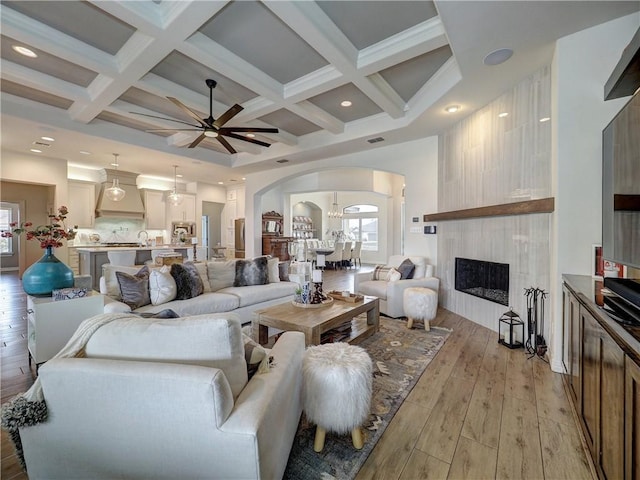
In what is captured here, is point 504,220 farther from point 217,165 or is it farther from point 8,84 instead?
point 8,84

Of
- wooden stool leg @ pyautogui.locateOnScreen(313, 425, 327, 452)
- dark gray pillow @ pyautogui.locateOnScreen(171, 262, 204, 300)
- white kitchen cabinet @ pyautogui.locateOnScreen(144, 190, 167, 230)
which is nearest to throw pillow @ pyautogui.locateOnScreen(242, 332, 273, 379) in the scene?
wooden stool leg @ pyautogui.locateOnScreen(313, 425, 327, 452)

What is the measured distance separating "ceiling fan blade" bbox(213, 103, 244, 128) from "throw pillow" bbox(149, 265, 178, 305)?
1.92 meters

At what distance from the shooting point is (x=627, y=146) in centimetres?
154

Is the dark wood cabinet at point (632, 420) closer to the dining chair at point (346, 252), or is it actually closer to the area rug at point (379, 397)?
the area rug at point (379, 397)

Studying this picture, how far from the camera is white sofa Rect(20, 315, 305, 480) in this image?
0.99 metres

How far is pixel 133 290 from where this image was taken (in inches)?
116

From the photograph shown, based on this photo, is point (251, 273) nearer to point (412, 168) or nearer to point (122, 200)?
point (412, 168)

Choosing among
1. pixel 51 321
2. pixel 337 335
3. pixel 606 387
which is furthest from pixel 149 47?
pixel 606 387

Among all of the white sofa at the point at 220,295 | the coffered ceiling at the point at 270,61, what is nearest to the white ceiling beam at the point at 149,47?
the coffered ceiling at the point at 270,61

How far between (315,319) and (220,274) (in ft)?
6.30

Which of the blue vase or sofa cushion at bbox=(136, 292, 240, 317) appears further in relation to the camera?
sofa cushion at bbox=(136, 292, 240, 317)

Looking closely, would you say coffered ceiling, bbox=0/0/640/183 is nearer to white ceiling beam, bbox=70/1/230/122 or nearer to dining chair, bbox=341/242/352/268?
white ceiling beam, bbox=70/1/230/122

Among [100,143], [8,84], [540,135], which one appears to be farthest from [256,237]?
[540,135]

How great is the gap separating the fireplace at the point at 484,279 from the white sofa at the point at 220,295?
2.56m
